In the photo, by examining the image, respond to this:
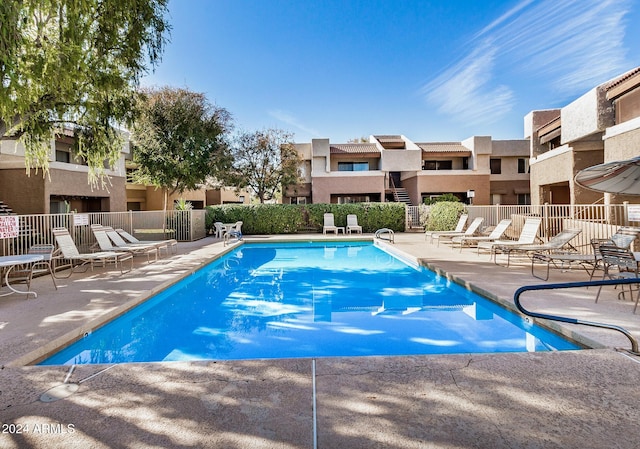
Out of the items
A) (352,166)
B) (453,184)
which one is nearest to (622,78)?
(453,184)

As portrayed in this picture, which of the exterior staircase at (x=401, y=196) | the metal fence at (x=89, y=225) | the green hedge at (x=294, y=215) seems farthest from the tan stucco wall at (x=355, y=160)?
the metal fence at (x=89, y=225)

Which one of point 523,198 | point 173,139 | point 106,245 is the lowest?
point 106,245

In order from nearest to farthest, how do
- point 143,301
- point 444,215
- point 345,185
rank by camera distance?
point 143,301 < point 444,215 < point 345,185

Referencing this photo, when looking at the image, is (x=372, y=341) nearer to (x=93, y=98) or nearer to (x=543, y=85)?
(x=93, y=98)

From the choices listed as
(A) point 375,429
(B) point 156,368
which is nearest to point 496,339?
(A) point 375,429

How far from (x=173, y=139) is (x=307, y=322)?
18.0 meters

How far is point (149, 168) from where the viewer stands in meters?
20.4

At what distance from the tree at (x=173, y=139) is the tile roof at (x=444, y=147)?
18268 mm

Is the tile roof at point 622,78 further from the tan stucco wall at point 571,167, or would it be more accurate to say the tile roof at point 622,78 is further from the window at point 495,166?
the window at point 495,166

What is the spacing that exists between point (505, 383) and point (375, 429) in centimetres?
140

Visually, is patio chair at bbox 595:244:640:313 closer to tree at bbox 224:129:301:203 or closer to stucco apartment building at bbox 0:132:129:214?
stucco apartment building at bbox 0:132:129:214

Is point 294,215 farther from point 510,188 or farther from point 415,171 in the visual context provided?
point 510,188

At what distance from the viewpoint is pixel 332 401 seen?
273 centimetres

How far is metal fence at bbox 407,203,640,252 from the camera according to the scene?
10.7m
